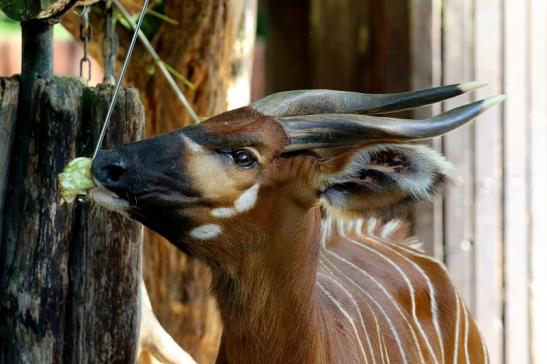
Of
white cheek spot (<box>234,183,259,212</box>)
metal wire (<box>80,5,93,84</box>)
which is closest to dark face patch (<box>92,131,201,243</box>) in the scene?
white cheek spot (<box>234,183,259,212</box>)

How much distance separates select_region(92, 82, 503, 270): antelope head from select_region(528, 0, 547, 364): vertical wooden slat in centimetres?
306

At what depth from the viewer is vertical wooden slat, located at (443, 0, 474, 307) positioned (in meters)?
6.22

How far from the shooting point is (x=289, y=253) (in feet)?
11.2

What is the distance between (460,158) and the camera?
6.23m

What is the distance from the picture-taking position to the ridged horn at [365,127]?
311cm

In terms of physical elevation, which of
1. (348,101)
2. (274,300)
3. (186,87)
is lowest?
(274,300)

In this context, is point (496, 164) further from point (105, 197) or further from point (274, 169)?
point (105, 197)

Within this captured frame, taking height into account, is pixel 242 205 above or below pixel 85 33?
below

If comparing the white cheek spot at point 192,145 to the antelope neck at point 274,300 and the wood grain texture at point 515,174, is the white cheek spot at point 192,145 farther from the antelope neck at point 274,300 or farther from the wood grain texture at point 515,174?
the wood grain texture at point 515,174

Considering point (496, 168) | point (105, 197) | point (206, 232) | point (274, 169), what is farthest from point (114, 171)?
point (496, 168)

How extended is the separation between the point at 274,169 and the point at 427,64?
3.22 meters

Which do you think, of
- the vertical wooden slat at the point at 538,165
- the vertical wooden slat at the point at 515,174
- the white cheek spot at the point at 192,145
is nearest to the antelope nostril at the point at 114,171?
the white cheek spot at the point at 192,145

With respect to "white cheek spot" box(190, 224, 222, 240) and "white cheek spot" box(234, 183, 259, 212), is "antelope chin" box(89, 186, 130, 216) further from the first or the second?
"white cheek spot" box(234, 183, 259, 212)

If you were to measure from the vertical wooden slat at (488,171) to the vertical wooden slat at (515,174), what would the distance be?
0.16ft
